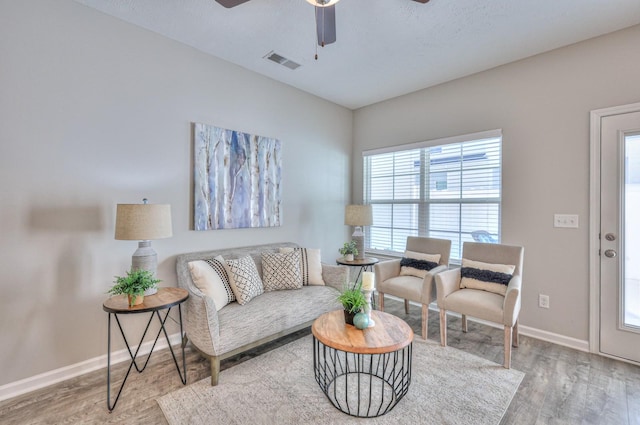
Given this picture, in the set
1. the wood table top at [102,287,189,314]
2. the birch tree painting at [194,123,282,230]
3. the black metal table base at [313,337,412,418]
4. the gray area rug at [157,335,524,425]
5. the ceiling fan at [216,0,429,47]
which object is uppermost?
the ceiling fan at [216,0,429,47]

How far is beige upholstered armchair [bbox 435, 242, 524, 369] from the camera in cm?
240

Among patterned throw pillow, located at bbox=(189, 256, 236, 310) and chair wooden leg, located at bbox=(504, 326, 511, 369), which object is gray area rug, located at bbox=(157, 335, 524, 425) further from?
patterned throw pillow, located at bbox=(189, 256, 236, 310)

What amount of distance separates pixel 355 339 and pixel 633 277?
2523 mm

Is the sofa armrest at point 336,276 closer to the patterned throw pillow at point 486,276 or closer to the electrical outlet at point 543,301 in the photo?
the patterned throw pillow at point 486,276

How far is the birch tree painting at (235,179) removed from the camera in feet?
9.52

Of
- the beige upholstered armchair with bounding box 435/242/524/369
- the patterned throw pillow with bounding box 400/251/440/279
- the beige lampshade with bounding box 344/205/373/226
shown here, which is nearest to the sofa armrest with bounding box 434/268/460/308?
the beige upholstered armchair with bounding box 435/242/524/369

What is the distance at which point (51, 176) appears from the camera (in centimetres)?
216

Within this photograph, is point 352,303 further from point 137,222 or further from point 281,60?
point 281,60

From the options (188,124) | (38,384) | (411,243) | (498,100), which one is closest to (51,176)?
(188,124)

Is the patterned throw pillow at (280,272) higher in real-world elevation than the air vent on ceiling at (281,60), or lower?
lower

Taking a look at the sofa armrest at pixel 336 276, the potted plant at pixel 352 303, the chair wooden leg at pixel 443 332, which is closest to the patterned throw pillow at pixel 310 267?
the sofa armrest at pixel 336 276

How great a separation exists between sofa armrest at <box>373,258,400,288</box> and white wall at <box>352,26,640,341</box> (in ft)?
3.92

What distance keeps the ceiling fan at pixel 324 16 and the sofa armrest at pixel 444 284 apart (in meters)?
2.18

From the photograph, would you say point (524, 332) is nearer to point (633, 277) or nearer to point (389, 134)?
point (633, 277)
